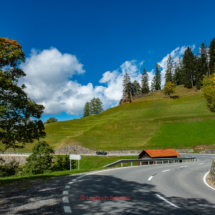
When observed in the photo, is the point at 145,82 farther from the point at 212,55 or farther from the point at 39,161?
the point at 39,161

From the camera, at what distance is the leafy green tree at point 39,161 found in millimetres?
28608

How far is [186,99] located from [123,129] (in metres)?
46.1

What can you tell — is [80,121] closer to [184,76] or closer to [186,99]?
[186,99]

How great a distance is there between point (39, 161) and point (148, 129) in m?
49.6

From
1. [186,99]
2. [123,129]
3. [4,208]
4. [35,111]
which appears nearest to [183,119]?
[123,129]

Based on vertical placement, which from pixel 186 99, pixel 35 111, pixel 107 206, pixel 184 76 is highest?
pixel 184 76

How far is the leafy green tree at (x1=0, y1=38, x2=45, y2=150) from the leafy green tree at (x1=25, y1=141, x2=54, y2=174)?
1817 cm

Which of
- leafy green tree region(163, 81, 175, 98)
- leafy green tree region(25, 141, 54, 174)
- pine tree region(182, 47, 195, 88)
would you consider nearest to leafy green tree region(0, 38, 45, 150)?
leafy green tree region(25, 141, 54, 174)

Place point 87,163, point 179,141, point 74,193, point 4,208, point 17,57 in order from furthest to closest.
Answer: point 179,141 < point 87,163 < point 17,57 < point 74,193 < point 4,208

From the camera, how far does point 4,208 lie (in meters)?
5.58

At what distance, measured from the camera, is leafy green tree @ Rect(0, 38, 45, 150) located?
11055 mm

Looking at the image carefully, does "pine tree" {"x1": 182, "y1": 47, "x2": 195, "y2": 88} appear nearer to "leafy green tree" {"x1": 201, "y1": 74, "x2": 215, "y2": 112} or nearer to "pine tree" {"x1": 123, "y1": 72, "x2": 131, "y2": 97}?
"pine tree" {"x1": 123, "y1": 72, "x2": 131, "y2": 97}

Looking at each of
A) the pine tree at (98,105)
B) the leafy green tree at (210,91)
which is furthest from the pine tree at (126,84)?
the leafy green tree at (210,91)

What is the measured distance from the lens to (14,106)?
1129cm
